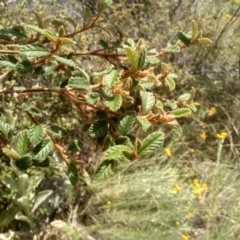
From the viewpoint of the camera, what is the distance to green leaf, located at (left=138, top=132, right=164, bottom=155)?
3.22 feet

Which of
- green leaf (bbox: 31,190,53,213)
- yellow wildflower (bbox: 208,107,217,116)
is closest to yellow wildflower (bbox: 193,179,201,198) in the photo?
yellow wildflower (bbox: 208,107,217,116)

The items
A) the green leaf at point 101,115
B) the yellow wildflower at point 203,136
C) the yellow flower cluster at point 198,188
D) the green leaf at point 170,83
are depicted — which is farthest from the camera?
the yellow wildflower at point 203,136

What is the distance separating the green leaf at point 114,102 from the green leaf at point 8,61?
0.94 ft

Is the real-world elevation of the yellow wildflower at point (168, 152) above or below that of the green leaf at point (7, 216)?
above

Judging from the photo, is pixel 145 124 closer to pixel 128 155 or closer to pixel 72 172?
pixel 128 155

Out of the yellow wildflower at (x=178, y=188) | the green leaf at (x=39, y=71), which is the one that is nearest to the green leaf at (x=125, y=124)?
the green leaf at (x=39, y=71)

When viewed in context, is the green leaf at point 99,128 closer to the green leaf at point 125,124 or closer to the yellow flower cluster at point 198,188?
the green leaf at point 125,124

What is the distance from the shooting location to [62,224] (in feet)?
7.77

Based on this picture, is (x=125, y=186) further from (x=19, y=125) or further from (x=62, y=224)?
(x=19, y=125)

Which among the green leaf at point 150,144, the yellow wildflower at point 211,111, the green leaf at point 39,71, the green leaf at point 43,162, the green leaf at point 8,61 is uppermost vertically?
the green leaf at point 8,61

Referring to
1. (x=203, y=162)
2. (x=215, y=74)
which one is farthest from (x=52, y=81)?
(x=215, y=74)

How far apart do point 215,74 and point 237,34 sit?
0.38m

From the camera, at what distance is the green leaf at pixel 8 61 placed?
106 cm

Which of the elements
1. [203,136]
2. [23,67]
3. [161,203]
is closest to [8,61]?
[23,67]
